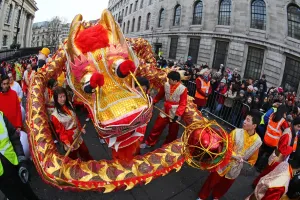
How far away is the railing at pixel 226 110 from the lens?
634 cm

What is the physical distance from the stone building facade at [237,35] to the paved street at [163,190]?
12.4m

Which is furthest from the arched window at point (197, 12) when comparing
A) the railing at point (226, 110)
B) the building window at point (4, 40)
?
the building window at point (4, 40)

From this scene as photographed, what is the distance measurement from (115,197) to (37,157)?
144 centimetres

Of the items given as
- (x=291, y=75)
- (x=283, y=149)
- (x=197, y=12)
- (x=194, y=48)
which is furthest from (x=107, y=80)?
(x=197, y=12)

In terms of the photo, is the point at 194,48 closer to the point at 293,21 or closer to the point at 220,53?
the point at 220,53

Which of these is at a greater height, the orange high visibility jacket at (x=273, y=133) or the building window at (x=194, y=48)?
the building window at (x=194, y=48)

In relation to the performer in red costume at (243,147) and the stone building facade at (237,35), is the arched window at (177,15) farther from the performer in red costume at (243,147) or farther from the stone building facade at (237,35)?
the performer in red costume at (243,147)

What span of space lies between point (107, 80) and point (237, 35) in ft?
55.0

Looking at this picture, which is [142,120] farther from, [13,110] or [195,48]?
[195,48]

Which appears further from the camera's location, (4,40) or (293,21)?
(4,40)

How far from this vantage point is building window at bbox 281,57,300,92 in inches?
519

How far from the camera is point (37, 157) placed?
2180mm

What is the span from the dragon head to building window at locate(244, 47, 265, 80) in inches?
606

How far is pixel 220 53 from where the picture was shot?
1833cm
